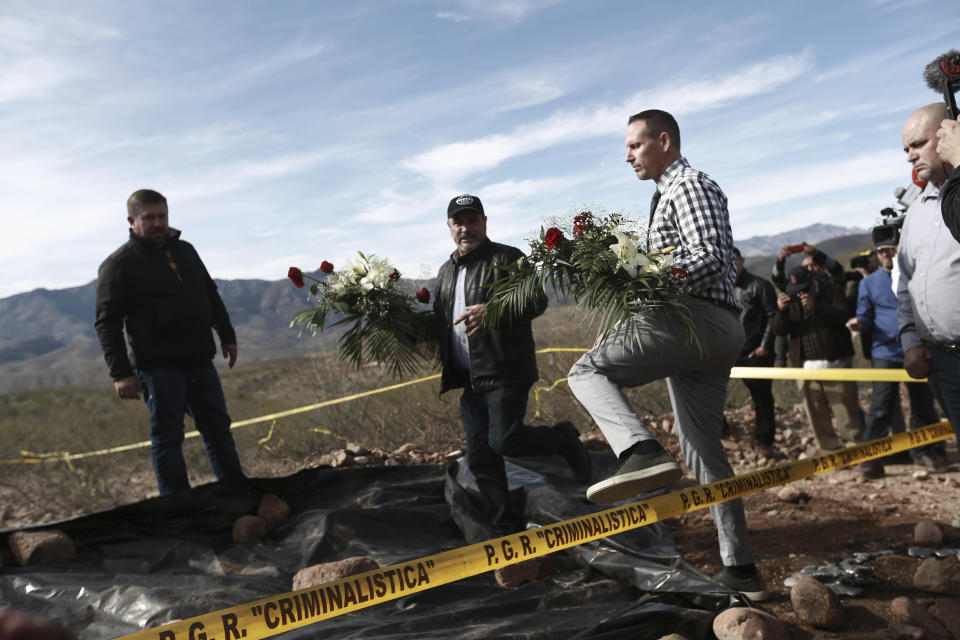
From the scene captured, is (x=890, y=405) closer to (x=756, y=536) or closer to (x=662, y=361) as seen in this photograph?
(x=756, y=536)

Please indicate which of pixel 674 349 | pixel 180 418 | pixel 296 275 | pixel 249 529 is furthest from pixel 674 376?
pixel 180 418

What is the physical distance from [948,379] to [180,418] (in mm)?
5015

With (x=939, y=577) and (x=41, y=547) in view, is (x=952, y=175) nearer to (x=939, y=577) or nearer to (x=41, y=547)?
(x=939, y=577)

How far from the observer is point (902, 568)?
4.13 metres

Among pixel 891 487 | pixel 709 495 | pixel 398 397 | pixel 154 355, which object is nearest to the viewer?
pixel 709 495

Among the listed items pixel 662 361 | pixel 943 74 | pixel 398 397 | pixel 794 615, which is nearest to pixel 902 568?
pixel 794 615

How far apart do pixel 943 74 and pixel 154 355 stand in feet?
17.1

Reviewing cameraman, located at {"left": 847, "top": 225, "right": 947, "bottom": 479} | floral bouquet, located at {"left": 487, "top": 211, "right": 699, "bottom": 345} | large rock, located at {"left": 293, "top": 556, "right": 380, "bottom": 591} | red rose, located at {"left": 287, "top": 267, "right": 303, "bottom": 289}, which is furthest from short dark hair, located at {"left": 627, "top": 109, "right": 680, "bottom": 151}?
cameraman, located at {"left": 847, "top": 225, "right": 947, "bottom": 479}

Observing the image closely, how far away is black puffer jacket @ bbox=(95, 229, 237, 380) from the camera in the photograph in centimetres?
548

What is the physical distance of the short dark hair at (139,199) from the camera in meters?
5.55

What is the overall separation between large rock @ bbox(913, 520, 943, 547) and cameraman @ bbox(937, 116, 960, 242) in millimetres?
2550

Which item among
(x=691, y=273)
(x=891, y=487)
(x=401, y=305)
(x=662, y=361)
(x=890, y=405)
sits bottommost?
(x=891, y=487)

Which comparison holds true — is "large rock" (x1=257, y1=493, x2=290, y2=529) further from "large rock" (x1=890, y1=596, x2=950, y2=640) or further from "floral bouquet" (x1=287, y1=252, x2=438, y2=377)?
"large rock" (x1=890, y1=596, x2=950, y2=640)

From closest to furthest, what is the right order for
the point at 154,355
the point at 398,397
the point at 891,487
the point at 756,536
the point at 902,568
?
the point at 902,568 → the point at 756,536 → the point at 154,355 → the point at 891,487 → the point at 398,397
